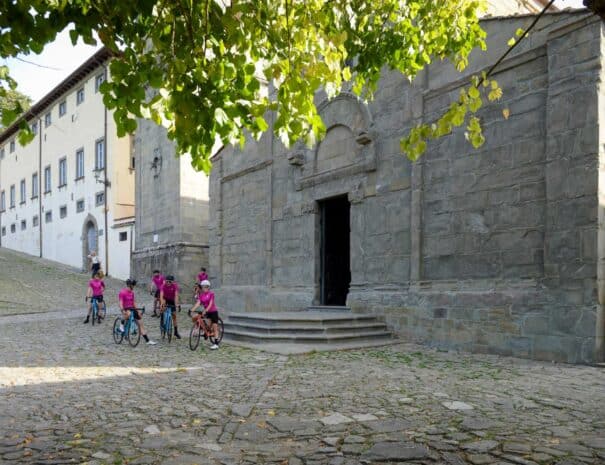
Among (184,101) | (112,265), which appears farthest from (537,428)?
(112,265)

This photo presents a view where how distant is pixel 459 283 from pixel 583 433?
6.02m

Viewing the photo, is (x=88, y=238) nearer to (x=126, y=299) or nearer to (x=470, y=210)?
(x=126, y=299)

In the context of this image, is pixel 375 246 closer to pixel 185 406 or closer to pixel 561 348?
pixel 561 348

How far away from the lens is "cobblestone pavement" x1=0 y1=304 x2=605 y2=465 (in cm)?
455

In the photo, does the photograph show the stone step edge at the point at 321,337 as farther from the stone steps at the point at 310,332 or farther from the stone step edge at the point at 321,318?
the stone step edge at the point at 321,318

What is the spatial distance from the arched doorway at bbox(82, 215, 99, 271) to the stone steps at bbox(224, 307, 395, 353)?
20.6 m

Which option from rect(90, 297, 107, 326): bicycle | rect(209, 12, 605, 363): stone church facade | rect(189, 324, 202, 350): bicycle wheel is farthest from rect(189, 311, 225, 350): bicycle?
rect(90, 297, 107, 326): bicycle

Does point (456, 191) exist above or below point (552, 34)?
below

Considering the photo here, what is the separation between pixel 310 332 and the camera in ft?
39.2

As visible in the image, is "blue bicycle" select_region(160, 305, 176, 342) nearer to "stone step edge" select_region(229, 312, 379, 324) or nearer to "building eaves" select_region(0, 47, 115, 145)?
"stone step edge" select_region(229, 312, 379, 324)

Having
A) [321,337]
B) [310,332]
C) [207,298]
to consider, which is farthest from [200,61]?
[310,332]

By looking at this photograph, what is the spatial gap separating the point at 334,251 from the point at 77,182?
23.1 meters

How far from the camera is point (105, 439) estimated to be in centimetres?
498

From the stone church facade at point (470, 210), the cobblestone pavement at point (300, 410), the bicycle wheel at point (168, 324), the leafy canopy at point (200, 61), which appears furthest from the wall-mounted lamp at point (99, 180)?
the leafy canopy at point (200, 61)
